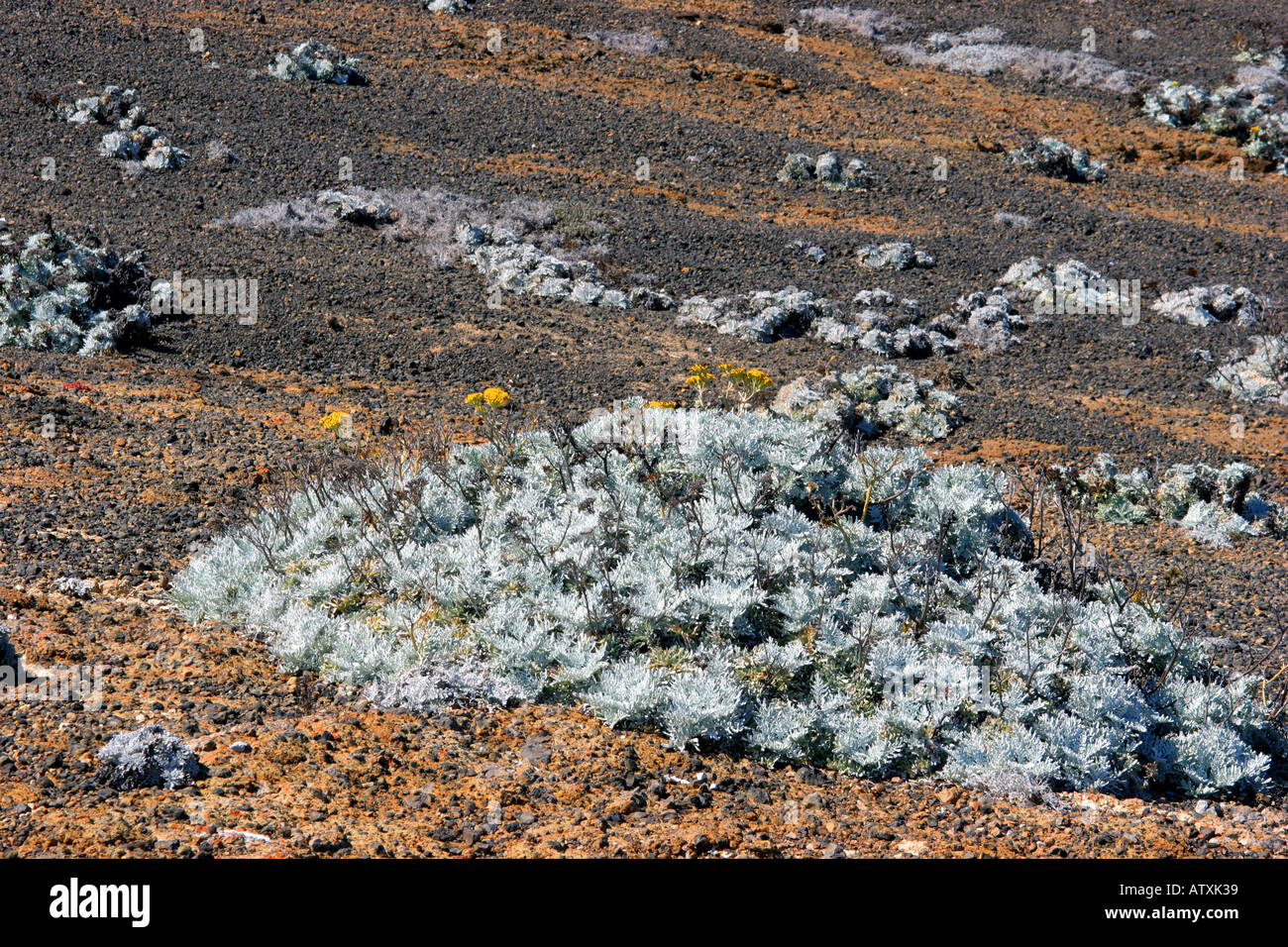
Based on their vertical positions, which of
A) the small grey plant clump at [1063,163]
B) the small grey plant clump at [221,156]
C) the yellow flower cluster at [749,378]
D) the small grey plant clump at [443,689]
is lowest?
the small grey plant clump at [443,689]

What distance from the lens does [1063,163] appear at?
14.8 meters

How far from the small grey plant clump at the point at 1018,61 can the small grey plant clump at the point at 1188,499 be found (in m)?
13.1

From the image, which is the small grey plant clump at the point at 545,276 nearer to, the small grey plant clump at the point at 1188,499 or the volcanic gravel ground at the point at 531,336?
the volcanic gravel ground at the point at 531,336

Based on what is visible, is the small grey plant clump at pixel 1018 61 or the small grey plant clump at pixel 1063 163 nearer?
the small grey plant clump at pixel 1063 163

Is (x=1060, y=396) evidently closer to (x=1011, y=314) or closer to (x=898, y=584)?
(x=1011, y=314)

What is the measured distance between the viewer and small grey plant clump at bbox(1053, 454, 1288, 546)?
6.98m

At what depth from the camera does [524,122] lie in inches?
573

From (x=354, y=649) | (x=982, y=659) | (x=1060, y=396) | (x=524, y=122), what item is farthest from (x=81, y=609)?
(x=524, y=122)

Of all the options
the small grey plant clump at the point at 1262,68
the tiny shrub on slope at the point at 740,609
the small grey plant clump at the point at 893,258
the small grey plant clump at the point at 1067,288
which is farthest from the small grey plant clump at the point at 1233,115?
the tiny shrub on slope at the point at 740,609

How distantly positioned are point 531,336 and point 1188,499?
5.61 m

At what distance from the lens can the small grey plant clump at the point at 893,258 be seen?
11781mm

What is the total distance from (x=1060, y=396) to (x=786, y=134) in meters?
7.34
